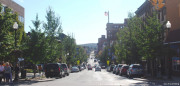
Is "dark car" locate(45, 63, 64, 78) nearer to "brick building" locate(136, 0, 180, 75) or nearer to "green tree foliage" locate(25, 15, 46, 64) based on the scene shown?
"green tree foliage" locate(25, 15, 46, 64)

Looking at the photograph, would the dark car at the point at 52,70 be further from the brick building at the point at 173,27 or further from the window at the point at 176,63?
the window at the point at 176,63

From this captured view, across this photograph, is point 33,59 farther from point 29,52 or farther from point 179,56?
point 179,56

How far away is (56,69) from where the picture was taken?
3039 cm

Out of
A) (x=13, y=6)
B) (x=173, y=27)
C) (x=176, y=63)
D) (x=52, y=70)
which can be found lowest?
(x=52, y=70)

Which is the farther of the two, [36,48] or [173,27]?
[173,27]

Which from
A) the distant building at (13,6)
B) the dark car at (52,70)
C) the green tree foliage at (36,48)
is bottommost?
the dark car at (52,70)

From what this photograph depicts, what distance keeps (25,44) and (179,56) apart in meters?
19.1

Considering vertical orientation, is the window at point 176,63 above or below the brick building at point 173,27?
below

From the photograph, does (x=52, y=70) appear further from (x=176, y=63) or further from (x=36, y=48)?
(x=176, y=63)

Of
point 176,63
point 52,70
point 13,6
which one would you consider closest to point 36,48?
point 52,70

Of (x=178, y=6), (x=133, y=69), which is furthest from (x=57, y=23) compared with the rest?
(x=178, y=6)

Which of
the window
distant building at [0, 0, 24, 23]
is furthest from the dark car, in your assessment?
distant building at [0, 0, 24, 23]

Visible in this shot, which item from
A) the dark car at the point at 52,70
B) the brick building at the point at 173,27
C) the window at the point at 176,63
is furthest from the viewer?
the window at the point at 176,63

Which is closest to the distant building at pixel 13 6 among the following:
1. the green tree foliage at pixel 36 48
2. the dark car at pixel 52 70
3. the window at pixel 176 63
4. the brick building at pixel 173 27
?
the green tree foliage at pixel 36 48
